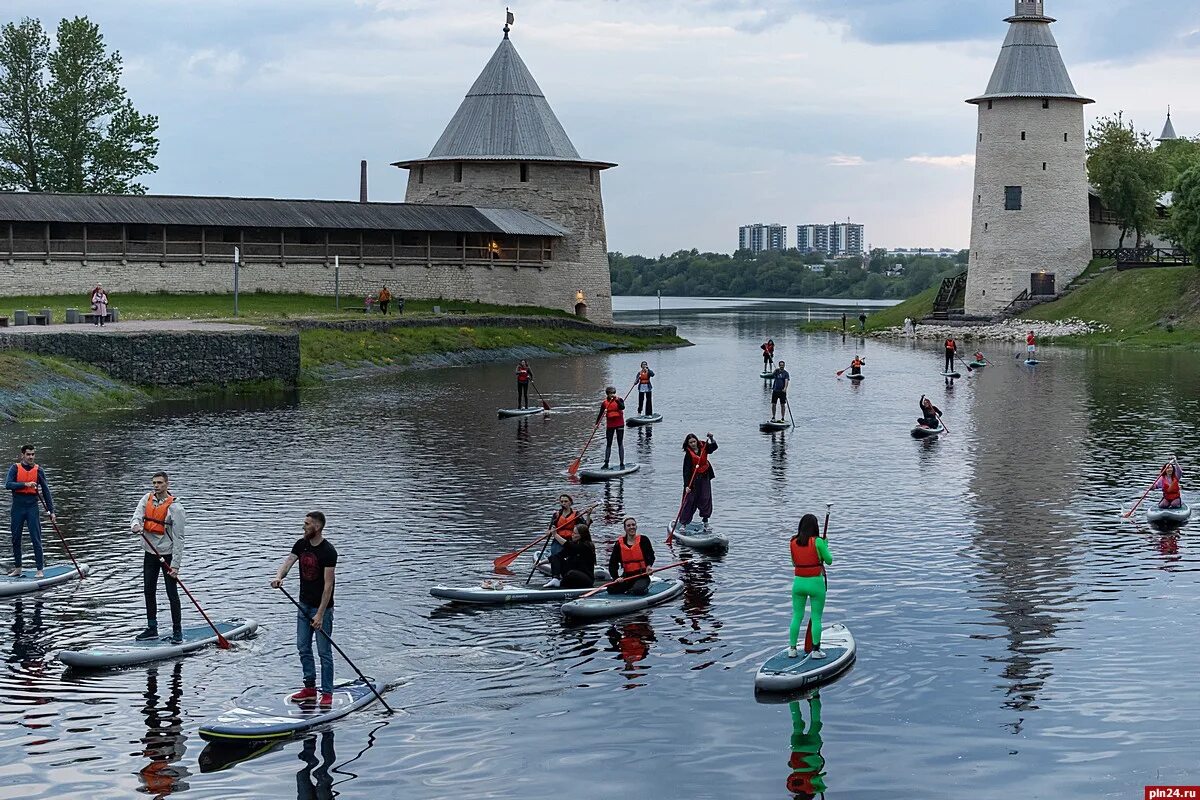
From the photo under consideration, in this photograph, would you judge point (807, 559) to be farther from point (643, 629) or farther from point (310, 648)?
point (310, 648)

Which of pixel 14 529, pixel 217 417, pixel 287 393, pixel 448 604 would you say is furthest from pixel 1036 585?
pixel 287 393

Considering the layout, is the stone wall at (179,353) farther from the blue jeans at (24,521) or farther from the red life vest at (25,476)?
the red life vest at (25,476)

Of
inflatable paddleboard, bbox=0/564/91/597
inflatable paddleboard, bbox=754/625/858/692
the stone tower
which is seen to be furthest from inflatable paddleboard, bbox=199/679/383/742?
the stone tower

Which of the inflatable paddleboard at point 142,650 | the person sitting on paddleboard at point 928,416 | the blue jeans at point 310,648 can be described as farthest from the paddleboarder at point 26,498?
the person sitting on paddleboard at point 928,416

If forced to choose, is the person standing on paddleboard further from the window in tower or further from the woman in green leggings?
the window in tower

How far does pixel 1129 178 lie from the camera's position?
357ft

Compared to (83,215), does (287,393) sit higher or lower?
lower

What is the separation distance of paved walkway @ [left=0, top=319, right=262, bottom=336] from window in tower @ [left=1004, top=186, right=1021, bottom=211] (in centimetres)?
6073

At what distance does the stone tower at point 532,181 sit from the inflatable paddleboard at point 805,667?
7273cm

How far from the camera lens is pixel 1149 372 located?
63.9 metres

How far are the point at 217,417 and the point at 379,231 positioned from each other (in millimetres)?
42734

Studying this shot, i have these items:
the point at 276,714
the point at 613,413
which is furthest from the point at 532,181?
the point at 276,714

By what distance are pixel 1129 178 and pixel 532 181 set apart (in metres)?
44.1

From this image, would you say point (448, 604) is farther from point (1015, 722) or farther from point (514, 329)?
point (514, 329)
